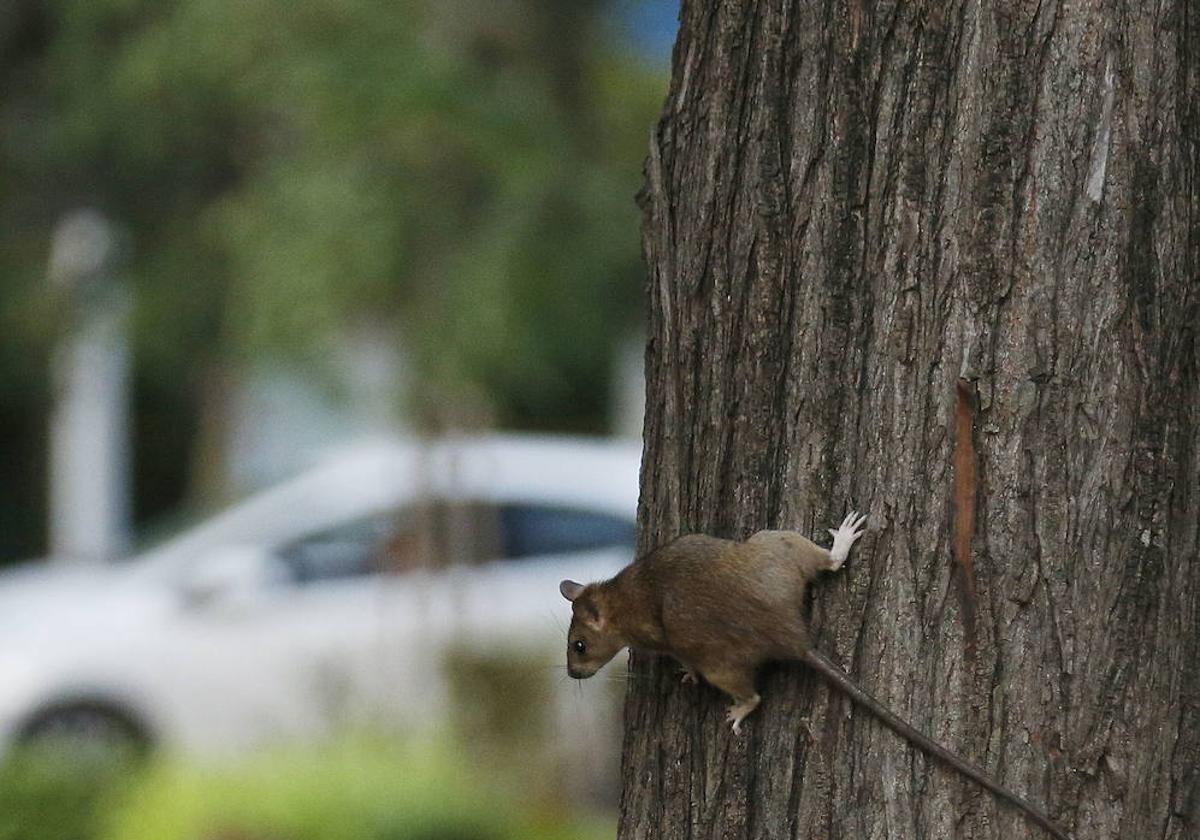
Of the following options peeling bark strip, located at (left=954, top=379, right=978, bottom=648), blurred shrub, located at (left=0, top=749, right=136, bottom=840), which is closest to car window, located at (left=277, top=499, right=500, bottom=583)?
blurred shrub, located at (left=0, top=749, right=136, bottom=840)

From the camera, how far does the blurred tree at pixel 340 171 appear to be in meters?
8.74

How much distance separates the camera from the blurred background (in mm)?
7930

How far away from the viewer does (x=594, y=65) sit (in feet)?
36.8

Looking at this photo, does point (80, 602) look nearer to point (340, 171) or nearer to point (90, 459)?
point (340, 171)

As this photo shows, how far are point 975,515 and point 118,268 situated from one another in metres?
10.7

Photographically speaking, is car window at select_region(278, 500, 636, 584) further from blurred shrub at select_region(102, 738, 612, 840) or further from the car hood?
blurred shrub at select_region(102, 738, 612, 840)

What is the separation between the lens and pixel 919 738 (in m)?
2.58

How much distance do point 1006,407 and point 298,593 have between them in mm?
8342

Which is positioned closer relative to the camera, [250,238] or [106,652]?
[250,238]

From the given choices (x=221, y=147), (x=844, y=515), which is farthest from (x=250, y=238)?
(x=844, y=515)

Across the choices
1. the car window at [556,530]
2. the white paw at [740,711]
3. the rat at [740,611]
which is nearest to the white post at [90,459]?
the car window at [556,530]

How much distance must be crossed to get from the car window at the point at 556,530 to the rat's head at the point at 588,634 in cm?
711

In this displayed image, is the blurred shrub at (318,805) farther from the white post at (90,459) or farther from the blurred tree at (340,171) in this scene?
the white post at (90,459)

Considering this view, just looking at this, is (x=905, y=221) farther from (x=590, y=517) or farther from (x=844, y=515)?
(x=590, y=517)
